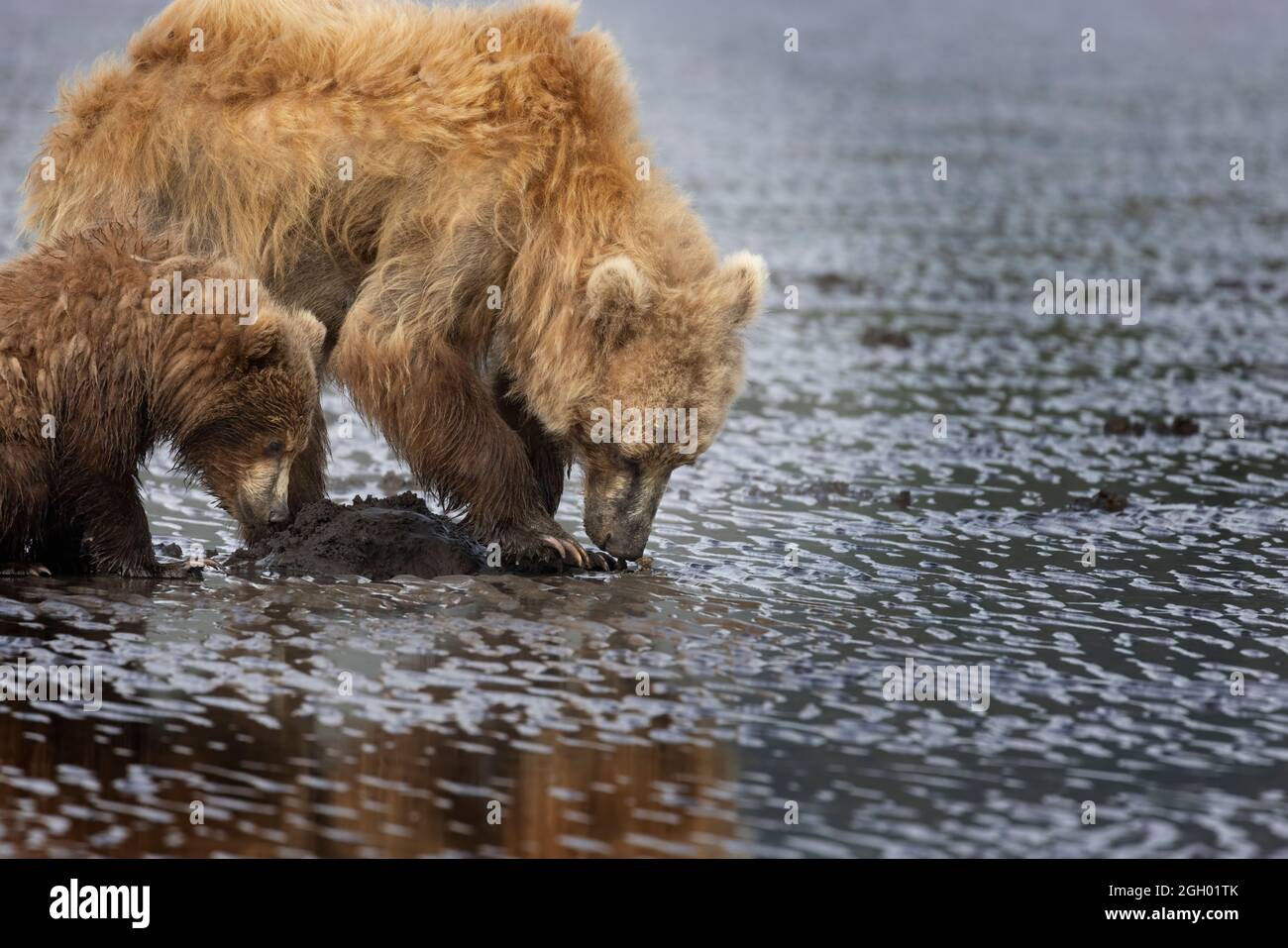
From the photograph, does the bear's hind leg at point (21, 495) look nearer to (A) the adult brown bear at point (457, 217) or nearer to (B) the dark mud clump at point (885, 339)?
(A) the adult brown bear at point (457, 217)

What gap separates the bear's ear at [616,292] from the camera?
7.90 meters

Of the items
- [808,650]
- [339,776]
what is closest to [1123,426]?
[808,650]

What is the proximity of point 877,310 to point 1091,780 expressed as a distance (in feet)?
37.2

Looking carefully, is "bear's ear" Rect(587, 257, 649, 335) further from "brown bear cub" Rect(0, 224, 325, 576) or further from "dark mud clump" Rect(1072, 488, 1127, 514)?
"dark mud clump" Rect(1072, 488, 1127, 514)

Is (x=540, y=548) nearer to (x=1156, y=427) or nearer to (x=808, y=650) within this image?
(x=808, y=650)

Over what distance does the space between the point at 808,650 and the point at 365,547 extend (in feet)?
7.40

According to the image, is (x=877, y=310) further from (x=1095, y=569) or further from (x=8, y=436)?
(x=8, y=436)

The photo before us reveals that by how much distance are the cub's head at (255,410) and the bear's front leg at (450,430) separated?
0.24m

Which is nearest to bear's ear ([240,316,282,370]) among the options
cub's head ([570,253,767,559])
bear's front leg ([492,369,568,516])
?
bear's front leg ([492,369,568,516])

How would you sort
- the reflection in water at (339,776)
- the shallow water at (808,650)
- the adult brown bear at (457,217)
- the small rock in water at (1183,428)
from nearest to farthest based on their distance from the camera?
the reflection in water at (339,776) < the shallow water at (808,650) < the adult brown bear at (457,217) < the small rock in water at (1183,428)

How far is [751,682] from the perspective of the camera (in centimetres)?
711

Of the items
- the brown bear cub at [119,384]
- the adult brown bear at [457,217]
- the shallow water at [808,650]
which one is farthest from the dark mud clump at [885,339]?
the brown bear cub at [119,384]

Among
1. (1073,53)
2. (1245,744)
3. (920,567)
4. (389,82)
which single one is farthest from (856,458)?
(1073,53)

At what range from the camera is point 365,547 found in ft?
28.2
